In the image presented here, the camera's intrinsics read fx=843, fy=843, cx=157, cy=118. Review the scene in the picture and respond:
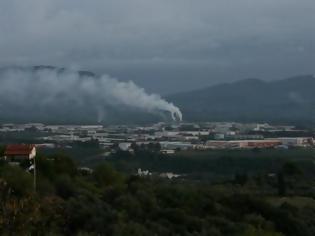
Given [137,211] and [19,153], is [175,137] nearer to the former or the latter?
[19,153]

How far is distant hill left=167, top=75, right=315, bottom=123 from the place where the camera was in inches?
5030

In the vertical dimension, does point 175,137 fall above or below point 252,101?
below

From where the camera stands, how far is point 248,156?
196ft

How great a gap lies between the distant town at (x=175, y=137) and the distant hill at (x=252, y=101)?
74.3 ft

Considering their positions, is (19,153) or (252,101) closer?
(19,153)

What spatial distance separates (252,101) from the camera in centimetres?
15100

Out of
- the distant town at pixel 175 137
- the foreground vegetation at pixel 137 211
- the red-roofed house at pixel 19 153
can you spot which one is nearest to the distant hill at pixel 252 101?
the distant town at pixel 175 137

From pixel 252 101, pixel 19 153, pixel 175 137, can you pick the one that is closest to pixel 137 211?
pixel 19 153

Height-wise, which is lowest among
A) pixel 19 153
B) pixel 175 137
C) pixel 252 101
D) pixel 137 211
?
pixel 137 211

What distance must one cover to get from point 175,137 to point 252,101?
225 ft

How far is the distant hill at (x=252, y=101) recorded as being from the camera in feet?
419

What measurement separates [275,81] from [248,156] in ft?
386

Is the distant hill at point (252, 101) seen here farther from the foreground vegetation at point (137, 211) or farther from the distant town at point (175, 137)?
the foreground vegetation at point (137, 211)

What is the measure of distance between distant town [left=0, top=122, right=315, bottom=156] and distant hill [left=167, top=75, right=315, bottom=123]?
2264 centimetres
